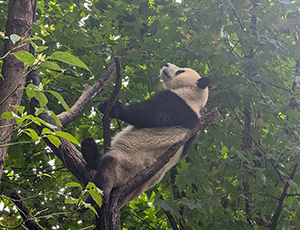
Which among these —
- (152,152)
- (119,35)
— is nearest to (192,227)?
(152,152)

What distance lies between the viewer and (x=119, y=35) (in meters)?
7.45

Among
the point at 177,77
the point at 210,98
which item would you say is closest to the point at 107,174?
the point at 177,77

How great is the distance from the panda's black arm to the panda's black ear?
0.61 meters

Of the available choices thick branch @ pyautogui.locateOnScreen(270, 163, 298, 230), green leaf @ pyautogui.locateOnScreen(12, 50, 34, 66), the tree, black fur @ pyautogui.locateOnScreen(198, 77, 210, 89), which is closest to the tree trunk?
green leaf @ pyautogui.locateOnScreen(12, 50, 34, 66)

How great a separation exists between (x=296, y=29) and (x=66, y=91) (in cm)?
488

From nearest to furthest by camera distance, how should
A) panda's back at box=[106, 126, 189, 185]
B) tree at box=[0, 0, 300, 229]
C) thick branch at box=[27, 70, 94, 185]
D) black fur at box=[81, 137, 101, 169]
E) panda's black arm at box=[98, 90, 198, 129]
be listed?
thick branch at box=[27, 70, 94, 185] → black fur at box=[81, 137, 101, 169] → panda's back at box=[106, 126, 189, 185] → panda's black arm at box=[98, 90, 198, 129] → tree at box=[0, 0, 300, 229]

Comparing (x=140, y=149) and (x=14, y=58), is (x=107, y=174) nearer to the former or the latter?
(x=140, y=149)

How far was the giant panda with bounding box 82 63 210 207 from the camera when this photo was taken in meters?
4.13

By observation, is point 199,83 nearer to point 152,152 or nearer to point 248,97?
point 248,97

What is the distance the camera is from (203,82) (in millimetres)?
5984

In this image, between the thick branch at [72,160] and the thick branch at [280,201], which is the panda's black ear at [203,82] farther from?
the thick branch at [72,160]

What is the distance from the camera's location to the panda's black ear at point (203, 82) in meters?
5.95

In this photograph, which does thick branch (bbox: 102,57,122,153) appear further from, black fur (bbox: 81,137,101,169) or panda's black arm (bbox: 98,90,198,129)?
panda's black arm (bbox: 98,90,198,129)

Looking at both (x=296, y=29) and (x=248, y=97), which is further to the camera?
(x=296, y=29)
